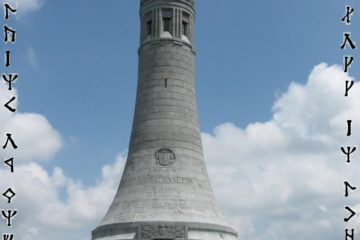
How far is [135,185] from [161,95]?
655 centimetres

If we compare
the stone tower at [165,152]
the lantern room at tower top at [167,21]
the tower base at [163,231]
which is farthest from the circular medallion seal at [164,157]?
the lantern room at tower top at [167,21]

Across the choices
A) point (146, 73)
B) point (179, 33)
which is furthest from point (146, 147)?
point (179, 33)

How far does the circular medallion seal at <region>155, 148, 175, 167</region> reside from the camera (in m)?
43.8

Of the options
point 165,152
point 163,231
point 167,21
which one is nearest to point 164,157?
point 165,152

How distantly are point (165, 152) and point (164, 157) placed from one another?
35 centimetres

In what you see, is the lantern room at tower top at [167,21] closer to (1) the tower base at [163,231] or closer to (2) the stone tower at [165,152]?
(2) the stone tower at [165,152]

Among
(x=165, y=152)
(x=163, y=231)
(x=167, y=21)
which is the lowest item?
(x=163, y=231)

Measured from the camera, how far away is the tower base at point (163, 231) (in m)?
40.7

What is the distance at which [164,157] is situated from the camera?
44.0 metres

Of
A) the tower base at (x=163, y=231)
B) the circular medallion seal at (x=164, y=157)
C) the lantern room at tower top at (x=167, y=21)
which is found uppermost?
the lantern room at tower top at (x=167, y=21)

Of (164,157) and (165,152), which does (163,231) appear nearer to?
(164,157)

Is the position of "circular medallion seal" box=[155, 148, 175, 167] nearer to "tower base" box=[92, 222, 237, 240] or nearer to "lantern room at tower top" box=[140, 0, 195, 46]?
"tower base" box=[92, 222, 237, 240]

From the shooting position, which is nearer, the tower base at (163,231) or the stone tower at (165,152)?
the tower base at (163,231)

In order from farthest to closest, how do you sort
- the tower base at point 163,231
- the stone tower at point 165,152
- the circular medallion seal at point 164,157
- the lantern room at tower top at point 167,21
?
the lantern room at tower top at point 167,21
the circular medallion seal at point 164,157
the stone tower at point 165,152
the tower base at point 163,231
